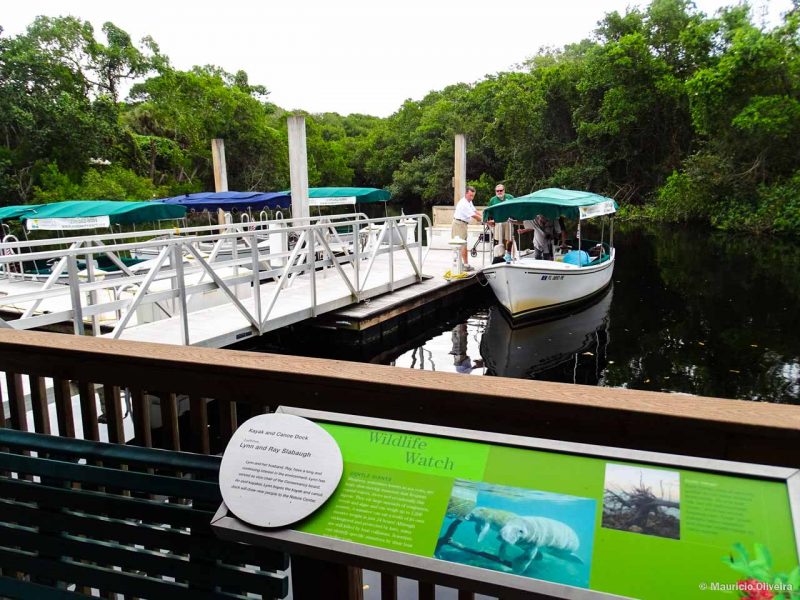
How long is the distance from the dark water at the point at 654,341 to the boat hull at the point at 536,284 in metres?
0.42

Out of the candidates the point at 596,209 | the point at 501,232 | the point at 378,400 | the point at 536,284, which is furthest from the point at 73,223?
the point at 378,400

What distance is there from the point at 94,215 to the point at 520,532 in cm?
1239

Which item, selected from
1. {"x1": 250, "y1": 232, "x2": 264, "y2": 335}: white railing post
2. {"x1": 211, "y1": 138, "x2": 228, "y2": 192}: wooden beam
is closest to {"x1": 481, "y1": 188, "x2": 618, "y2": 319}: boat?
{"x1": 250, "y1": 232, "x2": 264, "y2": 335}: white railing post

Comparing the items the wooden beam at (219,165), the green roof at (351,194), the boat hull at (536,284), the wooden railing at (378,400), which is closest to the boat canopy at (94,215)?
the green roof at (351,194)

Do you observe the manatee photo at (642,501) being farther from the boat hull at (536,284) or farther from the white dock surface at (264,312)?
the boat hull at (536,284)

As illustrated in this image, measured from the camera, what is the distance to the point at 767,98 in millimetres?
27156

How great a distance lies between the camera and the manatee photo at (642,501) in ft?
3.58

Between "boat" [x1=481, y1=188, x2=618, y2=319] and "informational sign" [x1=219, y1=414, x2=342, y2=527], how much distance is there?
37.3 feet

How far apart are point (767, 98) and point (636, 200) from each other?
1180 centimetres

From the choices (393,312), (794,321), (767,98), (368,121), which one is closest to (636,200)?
(767,98)

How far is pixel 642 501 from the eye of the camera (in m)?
1.12

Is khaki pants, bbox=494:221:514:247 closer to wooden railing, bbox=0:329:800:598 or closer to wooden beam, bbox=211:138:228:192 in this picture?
wooden beam, bbox=211:138:228:192

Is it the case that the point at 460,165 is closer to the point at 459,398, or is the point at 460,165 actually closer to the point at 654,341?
the point at 654,341

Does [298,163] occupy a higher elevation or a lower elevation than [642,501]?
higher
